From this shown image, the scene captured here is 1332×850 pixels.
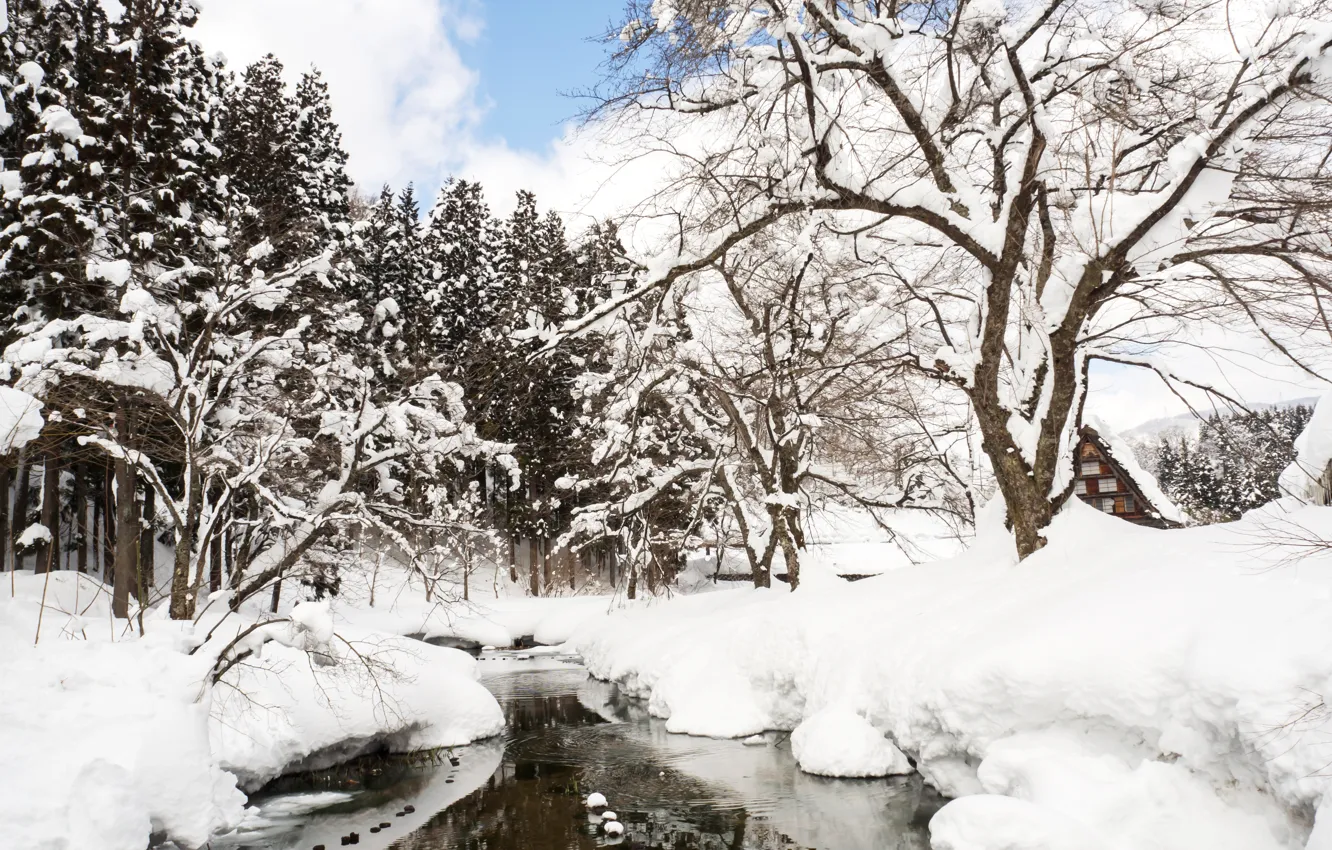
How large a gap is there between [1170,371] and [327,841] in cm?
1035

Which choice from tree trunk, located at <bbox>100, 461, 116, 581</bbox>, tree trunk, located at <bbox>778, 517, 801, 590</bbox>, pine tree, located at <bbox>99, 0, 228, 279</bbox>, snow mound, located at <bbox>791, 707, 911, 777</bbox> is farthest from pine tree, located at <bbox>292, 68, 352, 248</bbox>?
snow mound, located at <bbox>791, 707, 911, 777</bbox>

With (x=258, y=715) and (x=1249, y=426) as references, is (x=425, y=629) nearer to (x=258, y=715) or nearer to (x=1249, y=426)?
(x=258, y=715)

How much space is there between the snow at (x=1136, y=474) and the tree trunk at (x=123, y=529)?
19.1 meters

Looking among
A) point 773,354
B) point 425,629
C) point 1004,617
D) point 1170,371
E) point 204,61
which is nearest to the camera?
point 1004,617

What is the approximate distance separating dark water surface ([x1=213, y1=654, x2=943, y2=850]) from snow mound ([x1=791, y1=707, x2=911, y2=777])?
136 mm

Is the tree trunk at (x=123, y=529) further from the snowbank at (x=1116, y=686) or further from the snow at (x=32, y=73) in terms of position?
the snowbank at (x=1116, y=686)

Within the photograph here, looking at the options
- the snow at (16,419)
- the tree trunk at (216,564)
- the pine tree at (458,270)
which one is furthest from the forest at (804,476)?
the pine tree at (458,270)

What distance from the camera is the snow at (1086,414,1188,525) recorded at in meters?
18.6

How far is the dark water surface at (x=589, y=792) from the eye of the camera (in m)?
7.71

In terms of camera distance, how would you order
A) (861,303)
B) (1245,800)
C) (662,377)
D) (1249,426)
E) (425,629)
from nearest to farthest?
1. (1245,800)
2. (1249,426)
3. (662,377)
4. (861,303)
5. (425,629)

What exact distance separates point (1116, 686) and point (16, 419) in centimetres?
926

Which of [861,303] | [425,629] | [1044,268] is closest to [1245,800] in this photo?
[1044,268]

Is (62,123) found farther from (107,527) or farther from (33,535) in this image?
A: (33,535)

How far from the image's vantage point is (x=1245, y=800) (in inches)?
205
